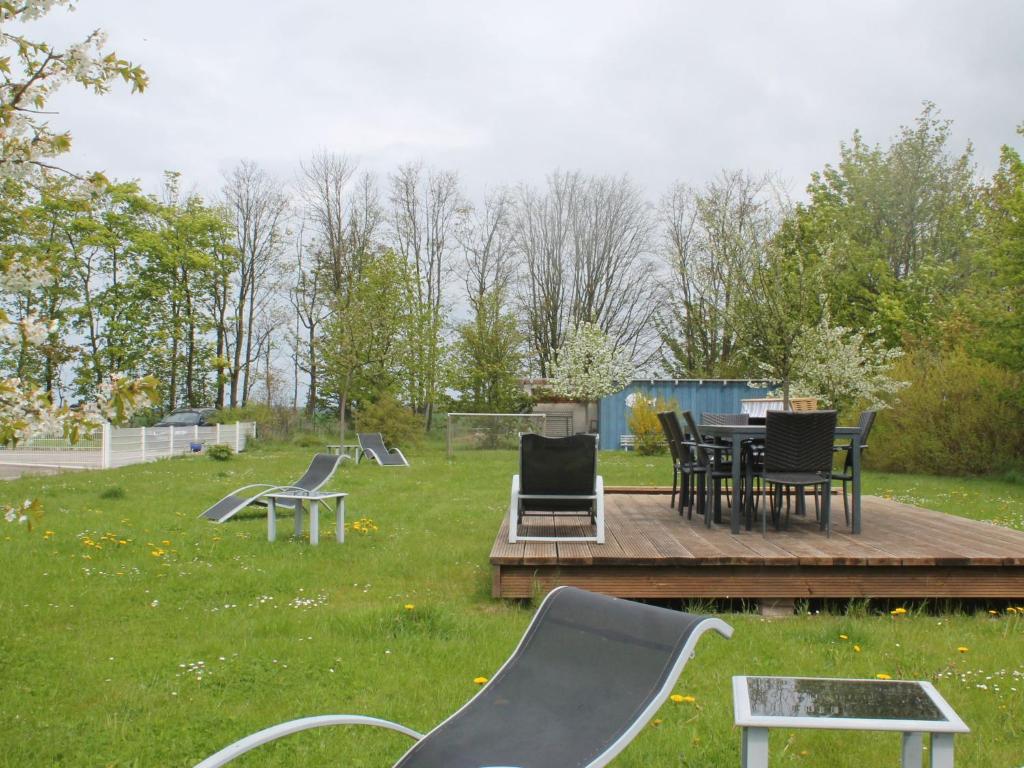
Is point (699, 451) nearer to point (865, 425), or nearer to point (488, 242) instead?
point (865, 425)

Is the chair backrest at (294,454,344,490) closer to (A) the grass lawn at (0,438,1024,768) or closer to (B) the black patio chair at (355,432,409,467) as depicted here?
(A) the grass lawn at (0,438,1024,768)

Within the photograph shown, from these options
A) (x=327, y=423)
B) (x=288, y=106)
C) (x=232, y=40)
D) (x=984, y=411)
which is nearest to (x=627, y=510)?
(x=232, y=40)

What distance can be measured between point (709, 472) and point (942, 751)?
533 centimetres

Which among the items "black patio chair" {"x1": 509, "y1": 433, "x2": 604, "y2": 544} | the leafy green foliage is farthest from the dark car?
"black patio chair" {"x1": 509, "y1": 433, "x2": 604, "y2": 544}

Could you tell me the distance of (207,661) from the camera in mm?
4363

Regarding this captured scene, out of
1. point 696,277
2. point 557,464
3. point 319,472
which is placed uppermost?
point 696,277

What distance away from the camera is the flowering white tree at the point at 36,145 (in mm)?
2938

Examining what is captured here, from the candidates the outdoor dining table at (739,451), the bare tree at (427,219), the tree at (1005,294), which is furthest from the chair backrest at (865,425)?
the bare tree at (427,219)

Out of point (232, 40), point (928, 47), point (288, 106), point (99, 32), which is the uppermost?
point (288, 106)

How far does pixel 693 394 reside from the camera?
2914cm

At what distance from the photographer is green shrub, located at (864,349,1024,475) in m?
16.4

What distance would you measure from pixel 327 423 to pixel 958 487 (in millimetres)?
21603

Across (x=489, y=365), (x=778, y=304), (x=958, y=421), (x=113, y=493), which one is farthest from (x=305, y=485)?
(x=489, y=365)

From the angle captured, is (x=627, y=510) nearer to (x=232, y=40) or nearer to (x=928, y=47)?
(x=232, y=40)
